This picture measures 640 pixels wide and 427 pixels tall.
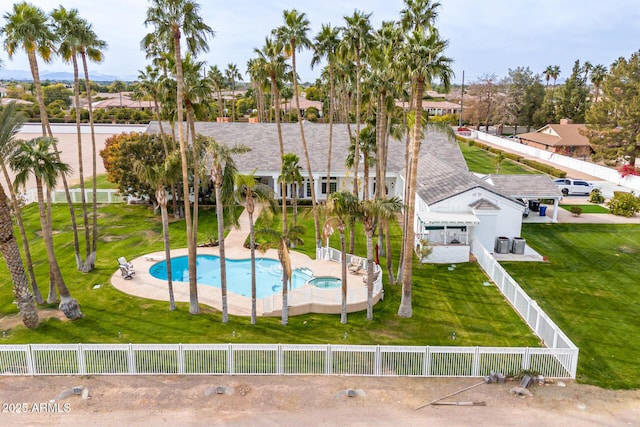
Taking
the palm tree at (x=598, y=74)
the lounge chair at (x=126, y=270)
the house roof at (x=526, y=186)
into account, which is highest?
the palm tree at (x=598, y=74)

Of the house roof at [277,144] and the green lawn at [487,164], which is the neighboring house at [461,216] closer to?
the house roof at [277,144]

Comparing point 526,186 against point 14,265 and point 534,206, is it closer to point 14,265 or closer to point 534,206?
point 534,206

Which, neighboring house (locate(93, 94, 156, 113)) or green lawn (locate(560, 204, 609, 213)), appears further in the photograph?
neighboring house (locate(93, 94, 156, 113))

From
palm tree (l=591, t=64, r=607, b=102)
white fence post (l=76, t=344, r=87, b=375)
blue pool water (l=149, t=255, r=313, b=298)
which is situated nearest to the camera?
white fence post (l=76, t=344, r=87, b=375)

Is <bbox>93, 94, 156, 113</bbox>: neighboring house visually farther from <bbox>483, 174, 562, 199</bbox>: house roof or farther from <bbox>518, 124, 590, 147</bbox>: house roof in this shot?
<bbox>483, 174, 562, 199</bbox>: house roof

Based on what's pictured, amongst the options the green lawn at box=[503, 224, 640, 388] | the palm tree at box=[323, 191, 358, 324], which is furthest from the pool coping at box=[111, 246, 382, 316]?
the green lawn at box=[503, 224, 640, 388]

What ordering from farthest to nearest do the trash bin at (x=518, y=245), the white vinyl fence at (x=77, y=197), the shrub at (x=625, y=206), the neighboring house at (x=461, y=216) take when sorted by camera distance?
the white vinyl fence at (x=77, y=197)
the shrub at (x=625, y=206)
the trash bin at (x=518, y=245)
the neighboring house at (x=461, y=216)

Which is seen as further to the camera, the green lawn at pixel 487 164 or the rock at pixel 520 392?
the green lawn at pixel 487 164

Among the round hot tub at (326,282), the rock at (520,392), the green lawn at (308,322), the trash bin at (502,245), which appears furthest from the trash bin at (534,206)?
the rock at (520,392)
